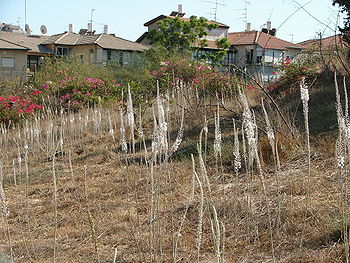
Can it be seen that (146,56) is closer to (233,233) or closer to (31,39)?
(31,39)

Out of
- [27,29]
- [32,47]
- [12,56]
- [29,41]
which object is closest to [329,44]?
[12,56]

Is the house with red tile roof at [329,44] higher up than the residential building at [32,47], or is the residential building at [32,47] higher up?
the residential building at [32,47]

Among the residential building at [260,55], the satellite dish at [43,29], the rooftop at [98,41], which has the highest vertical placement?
the satellite dish at [43,29]

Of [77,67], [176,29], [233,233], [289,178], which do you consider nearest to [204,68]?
[77,67]

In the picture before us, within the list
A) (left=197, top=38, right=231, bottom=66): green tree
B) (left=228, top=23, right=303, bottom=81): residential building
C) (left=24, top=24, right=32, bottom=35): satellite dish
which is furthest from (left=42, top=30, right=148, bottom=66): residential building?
(left=228, top=23, right=303, bottom=81): residential building

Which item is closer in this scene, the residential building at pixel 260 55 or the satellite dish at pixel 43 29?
the residential building at pixel 260 55

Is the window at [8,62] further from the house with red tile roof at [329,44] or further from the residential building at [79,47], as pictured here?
the house with red tile roof at [329,44]

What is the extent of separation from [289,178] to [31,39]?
39.6 meters

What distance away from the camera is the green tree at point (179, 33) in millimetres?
36188

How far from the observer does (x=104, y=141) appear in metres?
8.53

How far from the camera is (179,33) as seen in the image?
35906mm

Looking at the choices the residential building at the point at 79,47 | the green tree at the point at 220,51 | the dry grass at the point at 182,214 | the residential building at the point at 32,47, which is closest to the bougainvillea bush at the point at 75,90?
the dry grass at the point at 182,214

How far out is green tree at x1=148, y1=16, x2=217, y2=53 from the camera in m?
36.2

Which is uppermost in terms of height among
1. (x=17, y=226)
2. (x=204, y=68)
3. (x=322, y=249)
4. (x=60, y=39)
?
(x=60, y=39)
